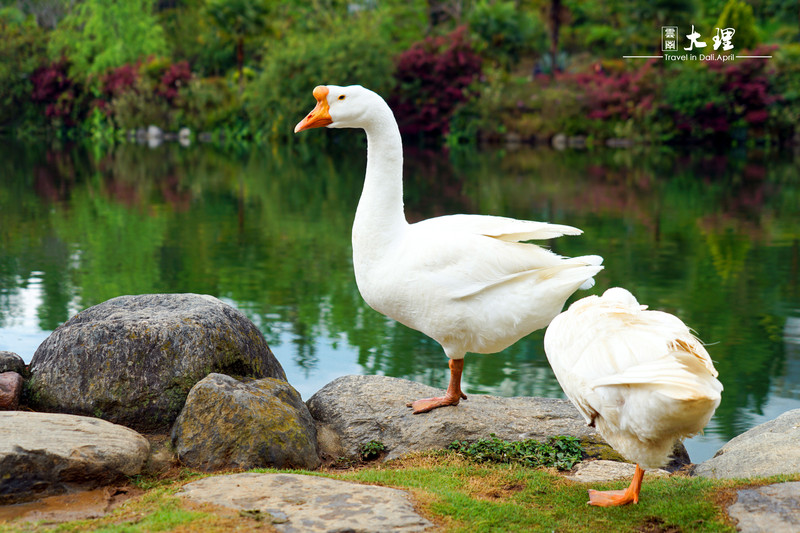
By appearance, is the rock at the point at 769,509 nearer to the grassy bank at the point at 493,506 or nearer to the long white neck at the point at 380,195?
the grassy bank at the point at 493,506

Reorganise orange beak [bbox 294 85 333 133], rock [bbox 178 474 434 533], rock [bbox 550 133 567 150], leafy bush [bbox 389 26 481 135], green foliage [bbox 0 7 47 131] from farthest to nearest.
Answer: green foliage [bbox 0 7 47 131] → leafy bush [bbox 389 26 481 135] → rock [bbox 550 133 567 150] → orange beak [bbox 294 85 333 133] → rock [bbox 178 474 434 533]

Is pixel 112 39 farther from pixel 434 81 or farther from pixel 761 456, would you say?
pixel 761 456

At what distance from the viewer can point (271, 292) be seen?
11984 millimetres

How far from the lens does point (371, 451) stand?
18.8 ft

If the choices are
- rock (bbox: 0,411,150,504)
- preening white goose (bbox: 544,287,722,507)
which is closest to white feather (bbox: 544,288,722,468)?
preening white goose (bbox: 544,287,722,507)

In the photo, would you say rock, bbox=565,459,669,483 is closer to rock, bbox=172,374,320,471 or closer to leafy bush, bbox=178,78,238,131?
rock, bbox=172,374,320,471

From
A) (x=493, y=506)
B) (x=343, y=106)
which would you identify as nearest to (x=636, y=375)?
(x=493, y=506)

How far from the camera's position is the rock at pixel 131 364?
5539 millimetres

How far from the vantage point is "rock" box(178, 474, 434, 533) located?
12.6 feet

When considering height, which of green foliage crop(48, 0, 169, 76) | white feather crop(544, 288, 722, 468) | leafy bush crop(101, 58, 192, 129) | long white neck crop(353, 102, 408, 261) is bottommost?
white feather crop(544, 288, 722, 468)

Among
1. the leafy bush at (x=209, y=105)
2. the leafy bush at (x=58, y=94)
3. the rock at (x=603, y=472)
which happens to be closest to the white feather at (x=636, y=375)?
the rock at (x=603, y=472)

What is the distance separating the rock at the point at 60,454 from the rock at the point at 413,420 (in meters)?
1.47

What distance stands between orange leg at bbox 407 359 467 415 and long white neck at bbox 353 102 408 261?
40.6 inches

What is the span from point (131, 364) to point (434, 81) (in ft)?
130
